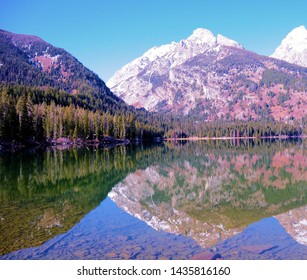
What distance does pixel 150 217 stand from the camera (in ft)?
76.0

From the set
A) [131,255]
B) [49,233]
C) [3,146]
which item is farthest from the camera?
[3,146]

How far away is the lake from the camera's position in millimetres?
15859

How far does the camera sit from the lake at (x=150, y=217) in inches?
624

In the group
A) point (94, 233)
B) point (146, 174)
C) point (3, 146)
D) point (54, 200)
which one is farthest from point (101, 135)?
point (94, 233)

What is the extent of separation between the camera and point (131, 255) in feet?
50.0

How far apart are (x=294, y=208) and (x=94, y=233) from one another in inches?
617

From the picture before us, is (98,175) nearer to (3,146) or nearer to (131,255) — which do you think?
(131,255)

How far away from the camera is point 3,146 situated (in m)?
91.2

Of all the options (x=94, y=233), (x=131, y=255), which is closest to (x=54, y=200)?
(x=94, y=233)

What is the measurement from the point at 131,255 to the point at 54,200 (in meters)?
13.9

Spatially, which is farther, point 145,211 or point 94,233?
point 145,211
